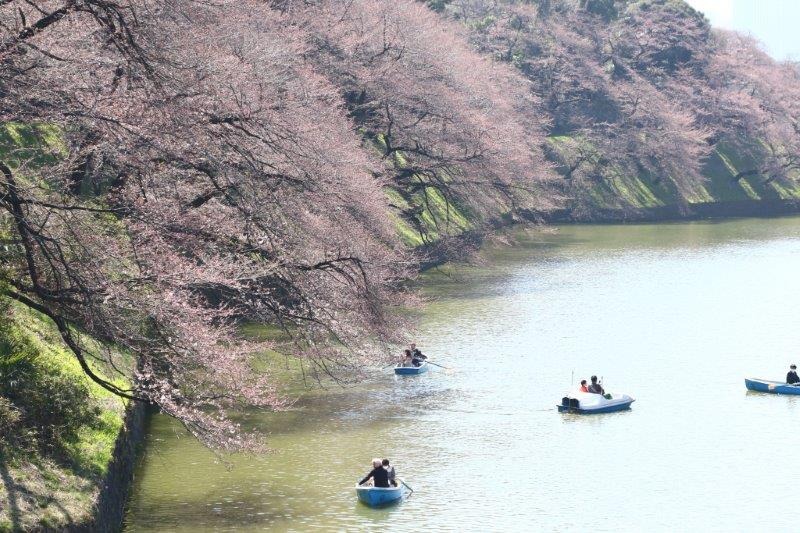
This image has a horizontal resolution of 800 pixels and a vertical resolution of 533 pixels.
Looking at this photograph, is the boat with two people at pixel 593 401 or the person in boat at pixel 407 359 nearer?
the boat with two people at pixel 593 401

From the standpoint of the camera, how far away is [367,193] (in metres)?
32.2

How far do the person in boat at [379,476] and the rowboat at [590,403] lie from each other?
7.76 m

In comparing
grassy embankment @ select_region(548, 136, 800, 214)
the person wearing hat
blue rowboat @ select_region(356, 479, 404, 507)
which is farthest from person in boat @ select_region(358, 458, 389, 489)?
grassy embankment @ select_region(548, 136, 800, 214)

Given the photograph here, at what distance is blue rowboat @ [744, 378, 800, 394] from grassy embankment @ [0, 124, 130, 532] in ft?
51.5

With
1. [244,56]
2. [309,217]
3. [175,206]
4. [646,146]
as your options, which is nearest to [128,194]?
[175,206]

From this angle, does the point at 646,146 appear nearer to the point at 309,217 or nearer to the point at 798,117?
the point at 798,117

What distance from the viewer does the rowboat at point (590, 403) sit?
84.5 ft

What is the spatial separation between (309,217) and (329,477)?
6.72m

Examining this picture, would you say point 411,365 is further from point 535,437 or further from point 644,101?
point 644,101

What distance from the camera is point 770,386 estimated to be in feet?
90.6

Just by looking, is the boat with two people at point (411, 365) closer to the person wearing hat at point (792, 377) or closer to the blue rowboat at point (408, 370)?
the blue rowboat at point (408, 370)

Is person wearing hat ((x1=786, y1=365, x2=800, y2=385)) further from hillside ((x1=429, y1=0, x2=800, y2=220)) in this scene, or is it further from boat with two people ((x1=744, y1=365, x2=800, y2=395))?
hillside ((x1=429, y1=0, x2=800, y2=220))

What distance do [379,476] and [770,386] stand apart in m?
12.6

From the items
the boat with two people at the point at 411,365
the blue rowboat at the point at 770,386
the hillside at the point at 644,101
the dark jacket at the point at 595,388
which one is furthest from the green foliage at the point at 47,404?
the hillside at the point at 644,101
